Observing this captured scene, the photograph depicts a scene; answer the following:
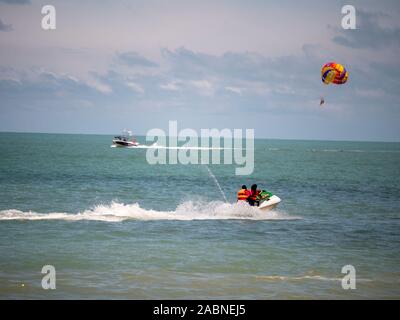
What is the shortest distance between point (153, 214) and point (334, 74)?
16.3m

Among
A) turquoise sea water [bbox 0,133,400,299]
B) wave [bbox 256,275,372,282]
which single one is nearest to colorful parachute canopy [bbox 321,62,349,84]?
turquoise sea water [bbox 0,133,400,299]

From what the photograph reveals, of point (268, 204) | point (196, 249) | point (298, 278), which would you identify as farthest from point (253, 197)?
point (298, 278)

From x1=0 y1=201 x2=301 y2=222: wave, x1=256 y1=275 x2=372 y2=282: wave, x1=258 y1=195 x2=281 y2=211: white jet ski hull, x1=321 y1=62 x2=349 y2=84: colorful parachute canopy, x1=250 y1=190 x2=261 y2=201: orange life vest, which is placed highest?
x1=321 y1=62 x2=349 y2=84: colorful parachute canopy

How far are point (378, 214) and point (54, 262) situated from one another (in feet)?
58.3

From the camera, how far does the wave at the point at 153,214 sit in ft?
77.3

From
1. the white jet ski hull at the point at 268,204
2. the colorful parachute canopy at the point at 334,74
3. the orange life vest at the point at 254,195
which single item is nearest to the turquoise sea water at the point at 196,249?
the white jet ski hull at the point at 268,204

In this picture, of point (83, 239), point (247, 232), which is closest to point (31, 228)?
point (83, 239)

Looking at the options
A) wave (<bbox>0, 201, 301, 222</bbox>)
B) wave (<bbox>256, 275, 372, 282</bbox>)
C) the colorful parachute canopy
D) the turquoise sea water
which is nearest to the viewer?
the turquoise sea water

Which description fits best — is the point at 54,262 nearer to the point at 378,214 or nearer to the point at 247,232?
the point at 247,232

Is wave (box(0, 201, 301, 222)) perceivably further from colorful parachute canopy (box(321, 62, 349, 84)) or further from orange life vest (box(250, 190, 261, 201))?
colorful parachute canopy (box(321, 62, 349, 84))

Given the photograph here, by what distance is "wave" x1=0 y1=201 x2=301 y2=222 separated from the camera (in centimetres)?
2356

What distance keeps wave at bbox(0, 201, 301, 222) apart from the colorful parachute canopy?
11.9 meters

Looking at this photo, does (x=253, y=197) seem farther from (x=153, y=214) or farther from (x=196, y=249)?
(x=196, y=249)
